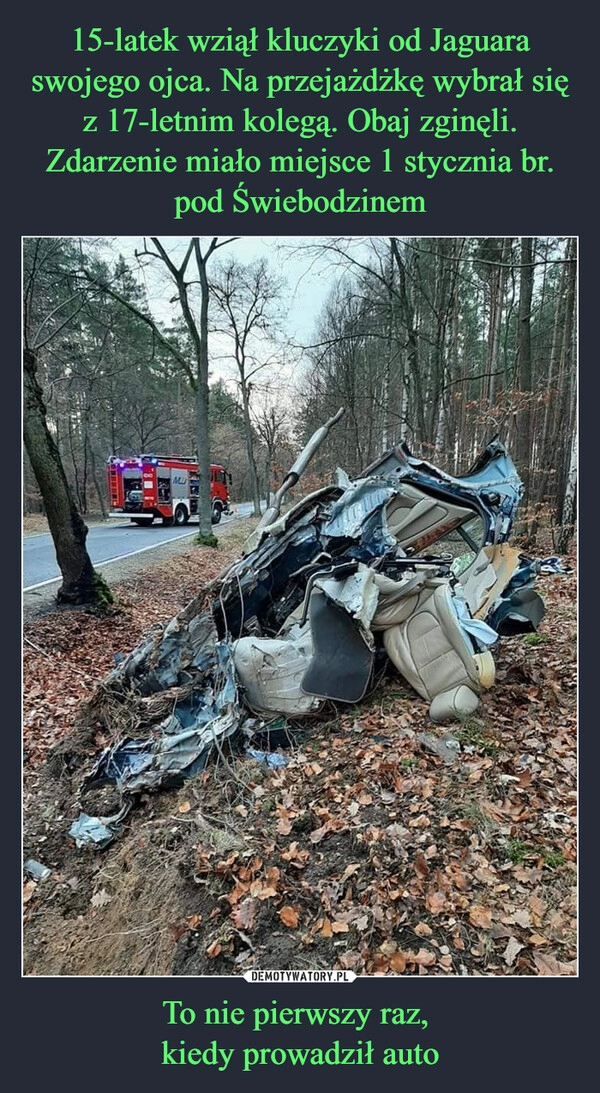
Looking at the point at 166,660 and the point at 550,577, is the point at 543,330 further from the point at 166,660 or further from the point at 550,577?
the point at 166,660

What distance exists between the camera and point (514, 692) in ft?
12.1

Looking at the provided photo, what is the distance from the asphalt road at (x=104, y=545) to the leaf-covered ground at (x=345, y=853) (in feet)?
7.65

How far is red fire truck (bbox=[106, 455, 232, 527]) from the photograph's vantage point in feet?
49.8

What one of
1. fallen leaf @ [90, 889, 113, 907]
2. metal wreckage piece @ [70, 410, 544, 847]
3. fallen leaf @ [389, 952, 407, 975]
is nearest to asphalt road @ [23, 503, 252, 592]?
metal wreckage piece @ [70, 410, 544, 847]

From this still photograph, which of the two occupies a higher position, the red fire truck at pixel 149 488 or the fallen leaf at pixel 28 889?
the red fire truck at pixel 149 488

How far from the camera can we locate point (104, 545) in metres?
11.5

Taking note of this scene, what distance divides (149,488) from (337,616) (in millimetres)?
13434

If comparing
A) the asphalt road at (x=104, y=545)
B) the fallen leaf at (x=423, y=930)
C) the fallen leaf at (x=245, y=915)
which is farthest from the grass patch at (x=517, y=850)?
the asphalt road at (x=104, y=545)

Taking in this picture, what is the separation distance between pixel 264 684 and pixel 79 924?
67.6 inches

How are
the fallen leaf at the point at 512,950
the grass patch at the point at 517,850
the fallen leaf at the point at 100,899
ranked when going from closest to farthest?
the fallen leaf at the point at 512,950 < the grass patch at the point at 517,850 < the fallen leaf at the point at 100,899

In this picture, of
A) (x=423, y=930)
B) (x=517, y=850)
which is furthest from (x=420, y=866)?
(x=517, y=850)

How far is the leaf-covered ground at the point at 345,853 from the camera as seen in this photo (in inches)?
81.9

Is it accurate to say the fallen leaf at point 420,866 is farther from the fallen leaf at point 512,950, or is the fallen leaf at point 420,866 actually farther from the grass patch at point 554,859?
the grass patch at point 554,859

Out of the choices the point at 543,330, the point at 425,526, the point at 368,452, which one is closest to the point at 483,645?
the point at 425,526
